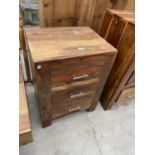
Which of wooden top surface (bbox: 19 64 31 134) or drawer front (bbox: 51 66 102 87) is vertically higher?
drawer front (bbox: 51 66 102 87)

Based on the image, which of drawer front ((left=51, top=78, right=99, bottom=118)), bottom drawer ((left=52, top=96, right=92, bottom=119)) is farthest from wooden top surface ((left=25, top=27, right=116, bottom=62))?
bottom drawer ((left=52, top=96, right=92, bottom=119))

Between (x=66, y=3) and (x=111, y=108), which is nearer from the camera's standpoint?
(x=66, y=3)

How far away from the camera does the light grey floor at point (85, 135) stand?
1158mm

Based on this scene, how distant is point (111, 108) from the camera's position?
150 cm

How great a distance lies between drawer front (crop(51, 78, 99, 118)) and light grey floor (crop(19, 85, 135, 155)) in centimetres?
19

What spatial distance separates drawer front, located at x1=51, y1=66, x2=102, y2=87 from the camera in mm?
867

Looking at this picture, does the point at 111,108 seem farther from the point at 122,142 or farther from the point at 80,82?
the point at 80,82

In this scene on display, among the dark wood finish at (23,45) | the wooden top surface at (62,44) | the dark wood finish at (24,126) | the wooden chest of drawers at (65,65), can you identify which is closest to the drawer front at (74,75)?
the wooden chest of drawers at (65,65)

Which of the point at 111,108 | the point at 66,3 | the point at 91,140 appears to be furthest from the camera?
the point at 111,108

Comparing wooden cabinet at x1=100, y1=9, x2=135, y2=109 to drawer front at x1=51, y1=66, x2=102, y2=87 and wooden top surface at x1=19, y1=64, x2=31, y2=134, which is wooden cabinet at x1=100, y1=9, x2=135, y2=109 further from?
wooden top surface at x1=19, y1=64, x2=31, y2=134
